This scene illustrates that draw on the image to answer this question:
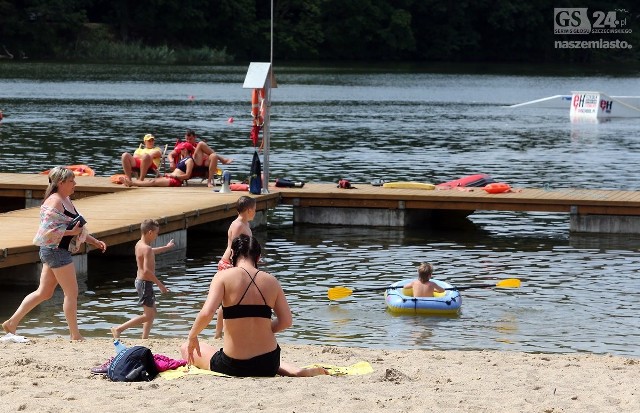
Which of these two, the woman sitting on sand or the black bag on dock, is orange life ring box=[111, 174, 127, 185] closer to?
the black bag on dock

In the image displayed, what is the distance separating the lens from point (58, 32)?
100062 mm

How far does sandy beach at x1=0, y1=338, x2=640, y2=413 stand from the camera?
9195 millimetres

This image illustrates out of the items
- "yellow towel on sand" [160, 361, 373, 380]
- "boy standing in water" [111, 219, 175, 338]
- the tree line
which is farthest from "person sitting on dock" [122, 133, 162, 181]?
the tree line

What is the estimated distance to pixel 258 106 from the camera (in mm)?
21469

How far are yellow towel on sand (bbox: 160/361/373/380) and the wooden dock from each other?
8797mm

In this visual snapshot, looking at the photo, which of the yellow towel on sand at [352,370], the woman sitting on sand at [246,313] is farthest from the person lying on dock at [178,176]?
the woman sitting on sand at [246,313]

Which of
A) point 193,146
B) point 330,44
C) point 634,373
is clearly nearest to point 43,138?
point 193,146

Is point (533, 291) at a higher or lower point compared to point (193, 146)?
lower

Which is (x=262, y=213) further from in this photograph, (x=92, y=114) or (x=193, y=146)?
(x=92, y=114)

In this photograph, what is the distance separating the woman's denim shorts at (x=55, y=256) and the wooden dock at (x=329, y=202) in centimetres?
705

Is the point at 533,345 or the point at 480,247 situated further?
the point at 480,247

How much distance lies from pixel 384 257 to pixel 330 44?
97.4m

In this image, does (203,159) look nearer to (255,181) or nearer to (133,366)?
(255,181)

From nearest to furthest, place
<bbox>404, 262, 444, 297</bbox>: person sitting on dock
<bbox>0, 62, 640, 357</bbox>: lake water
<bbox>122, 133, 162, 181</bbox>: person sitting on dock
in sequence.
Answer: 1. <bbox>0, 62, 640, 357</bbox>: lake water
2. <bbox>404, 262, 444, 297</bbox>: person sitting on dock
3. <bbox>122, 133, 162, 181</bbox>: person sitting on dock
